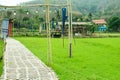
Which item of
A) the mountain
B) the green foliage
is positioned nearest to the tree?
the green foliage

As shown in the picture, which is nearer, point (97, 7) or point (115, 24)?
point (115, 24)

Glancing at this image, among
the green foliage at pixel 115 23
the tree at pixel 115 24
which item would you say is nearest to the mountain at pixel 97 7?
the tree at pixel 115 24

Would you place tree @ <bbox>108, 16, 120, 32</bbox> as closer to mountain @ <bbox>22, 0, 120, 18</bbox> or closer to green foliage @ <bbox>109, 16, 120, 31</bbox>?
green foliage @ <bbox>109, 16, 120, 31</bbox>

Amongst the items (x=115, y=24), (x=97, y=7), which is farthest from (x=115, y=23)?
(x=97, y=7)

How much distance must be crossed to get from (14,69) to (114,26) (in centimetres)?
6085

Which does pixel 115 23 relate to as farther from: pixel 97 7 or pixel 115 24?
pixel 97 7

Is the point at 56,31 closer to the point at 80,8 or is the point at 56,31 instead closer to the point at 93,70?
the point at 93,70

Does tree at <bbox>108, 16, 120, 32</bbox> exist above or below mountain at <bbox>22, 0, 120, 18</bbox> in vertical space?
below

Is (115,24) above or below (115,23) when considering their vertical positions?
below

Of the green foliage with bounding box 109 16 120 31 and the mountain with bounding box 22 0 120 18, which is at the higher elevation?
the mountain with bounding box 22 0 120 18

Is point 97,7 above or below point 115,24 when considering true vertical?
above

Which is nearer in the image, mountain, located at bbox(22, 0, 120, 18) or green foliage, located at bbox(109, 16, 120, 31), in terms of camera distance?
green foliage, located at bbox(109, 16, 120, 31)

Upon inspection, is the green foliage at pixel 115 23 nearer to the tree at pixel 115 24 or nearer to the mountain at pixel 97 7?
the tree at pixel 115 24

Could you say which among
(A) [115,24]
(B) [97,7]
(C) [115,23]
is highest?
(B) [97,7]
